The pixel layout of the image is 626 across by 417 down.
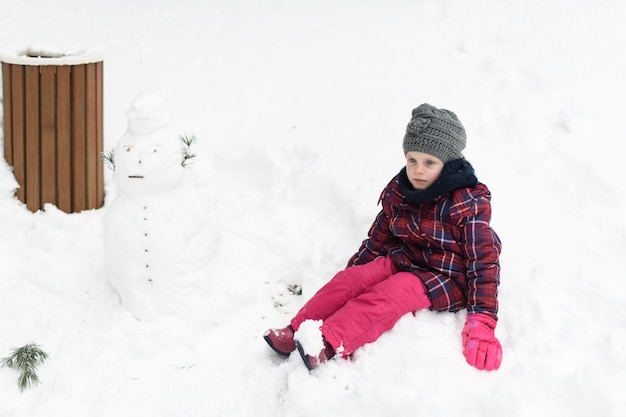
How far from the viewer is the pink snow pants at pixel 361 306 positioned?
3316 mm

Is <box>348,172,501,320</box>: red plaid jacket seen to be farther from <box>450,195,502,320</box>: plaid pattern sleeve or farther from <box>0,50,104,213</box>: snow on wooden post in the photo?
<box>0,50,104,213</box>: snow on wooden post

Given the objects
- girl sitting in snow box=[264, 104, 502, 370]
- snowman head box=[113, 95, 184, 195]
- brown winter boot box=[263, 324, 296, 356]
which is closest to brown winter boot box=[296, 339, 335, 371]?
girl sitting in snow box=[264, 104, 502, 370]

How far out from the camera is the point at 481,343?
313 cm

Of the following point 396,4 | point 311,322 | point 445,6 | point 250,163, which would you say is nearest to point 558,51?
point 445,6

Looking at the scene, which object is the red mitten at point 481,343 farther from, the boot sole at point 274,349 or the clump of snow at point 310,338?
the boot sole at point 274,349

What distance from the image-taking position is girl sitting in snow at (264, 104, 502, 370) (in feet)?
10.8

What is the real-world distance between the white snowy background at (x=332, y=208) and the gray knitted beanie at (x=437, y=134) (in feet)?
2.21

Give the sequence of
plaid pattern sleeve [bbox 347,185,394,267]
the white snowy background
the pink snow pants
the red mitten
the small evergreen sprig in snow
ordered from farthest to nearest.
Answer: plaid pattern sleeve [bbox 347,185,394,267] < the small evergreen sprig in snow < the pink snow pants < the white snowy background < the red mitten

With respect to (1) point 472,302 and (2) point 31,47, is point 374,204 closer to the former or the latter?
(1) point 472,302

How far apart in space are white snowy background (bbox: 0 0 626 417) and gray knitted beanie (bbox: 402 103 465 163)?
67 centimetres

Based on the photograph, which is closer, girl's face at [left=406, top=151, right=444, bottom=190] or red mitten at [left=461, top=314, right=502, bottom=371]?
red mitten at [left=461, top=314, right=502, bottom=371]

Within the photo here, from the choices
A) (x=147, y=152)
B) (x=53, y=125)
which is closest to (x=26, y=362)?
(x=147, y=152)

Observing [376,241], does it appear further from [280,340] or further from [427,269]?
[280,340]

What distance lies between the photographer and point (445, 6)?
6211 mm
